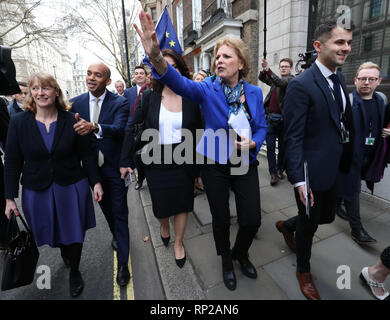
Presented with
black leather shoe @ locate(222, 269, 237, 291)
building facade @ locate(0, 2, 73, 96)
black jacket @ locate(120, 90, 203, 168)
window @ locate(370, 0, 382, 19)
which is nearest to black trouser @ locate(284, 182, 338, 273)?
black leather shoe @ locate(222, 269, 237, 291)

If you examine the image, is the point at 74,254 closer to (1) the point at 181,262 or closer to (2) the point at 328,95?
(1) the point at 181,262

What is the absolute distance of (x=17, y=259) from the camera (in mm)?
1897

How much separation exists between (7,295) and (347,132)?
3605mm

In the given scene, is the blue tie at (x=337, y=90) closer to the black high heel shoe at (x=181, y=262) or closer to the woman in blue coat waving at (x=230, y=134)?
the woman in blue coat waving at (x=230, y=134)

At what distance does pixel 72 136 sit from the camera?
210cm

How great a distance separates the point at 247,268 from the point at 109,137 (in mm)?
2016

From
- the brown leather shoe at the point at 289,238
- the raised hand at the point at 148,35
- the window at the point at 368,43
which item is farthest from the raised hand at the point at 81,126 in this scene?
the window at the point at 368,43

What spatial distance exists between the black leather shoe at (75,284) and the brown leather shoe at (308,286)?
2155mm

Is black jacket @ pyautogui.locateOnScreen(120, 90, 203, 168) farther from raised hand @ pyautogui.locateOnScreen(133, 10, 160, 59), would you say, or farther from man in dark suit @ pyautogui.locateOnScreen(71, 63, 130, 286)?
raised hand @ pyautogui.locateOnScreen(133, 10, 160, 59)

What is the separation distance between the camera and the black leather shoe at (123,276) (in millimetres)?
2282

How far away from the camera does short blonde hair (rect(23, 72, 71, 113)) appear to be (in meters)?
1.94

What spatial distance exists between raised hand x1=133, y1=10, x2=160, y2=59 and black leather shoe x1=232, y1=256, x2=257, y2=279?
6.71 ft

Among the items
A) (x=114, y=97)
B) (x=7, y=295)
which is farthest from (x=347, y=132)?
(x=7, y=295)

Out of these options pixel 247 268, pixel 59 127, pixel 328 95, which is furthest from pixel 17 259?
pixel 328 95
